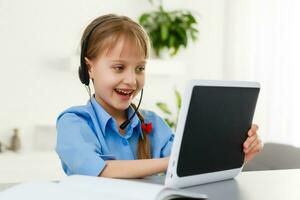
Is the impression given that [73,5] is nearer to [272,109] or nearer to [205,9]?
[205,9]

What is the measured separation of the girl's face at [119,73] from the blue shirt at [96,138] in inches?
2.1

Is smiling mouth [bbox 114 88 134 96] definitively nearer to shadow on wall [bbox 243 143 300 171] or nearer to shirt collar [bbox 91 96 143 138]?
shirt collar [bbox 91 96 143 138]

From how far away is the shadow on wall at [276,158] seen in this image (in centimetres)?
176

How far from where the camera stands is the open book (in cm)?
90

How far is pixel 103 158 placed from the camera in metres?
1.36

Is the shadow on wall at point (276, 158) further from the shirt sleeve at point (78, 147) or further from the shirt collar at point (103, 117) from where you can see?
the shirt sleeve at point (78, 147)

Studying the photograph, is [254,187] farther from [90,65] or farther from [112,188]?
[90,65]

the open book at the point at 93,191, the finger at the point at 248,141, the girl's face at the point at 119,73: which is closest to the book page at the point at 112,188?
the open book at the point at 93,191

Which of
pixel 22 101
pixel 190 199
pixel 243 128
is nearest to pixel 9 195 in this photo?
pixel 190 199

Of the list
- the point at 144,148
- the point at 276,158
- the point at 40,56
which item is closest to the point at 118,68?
the point at 144,148

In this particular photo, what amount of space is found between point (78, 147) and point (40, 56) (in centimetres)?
260

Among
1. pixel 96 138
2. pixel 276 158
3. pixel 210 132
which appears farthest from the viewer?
pixel 276 158

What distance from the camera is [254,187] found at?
1176 mm

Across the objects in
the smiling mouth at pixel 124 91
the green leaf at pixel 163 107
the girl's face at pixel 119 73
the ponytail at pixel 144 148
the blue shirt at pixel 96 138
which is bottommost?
the green leaf at pixel 163 107
